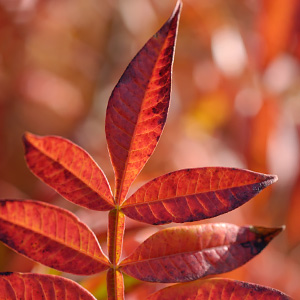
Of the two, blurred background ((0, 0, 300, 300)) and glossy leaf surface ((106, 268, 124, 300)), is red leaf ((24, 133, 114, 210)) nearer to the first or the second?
glossy leaf surface ((106, 268, 124, 300))

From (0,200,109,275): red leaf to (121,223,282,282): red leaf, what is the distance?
0.08 ft

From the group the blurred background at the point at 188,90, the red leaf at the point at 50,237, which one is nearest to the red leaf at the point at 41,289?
the red leaf at the point at 50,237

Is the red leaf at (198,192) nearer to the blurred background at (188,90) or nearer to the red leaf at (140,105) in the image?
the red leaf at (140,105)

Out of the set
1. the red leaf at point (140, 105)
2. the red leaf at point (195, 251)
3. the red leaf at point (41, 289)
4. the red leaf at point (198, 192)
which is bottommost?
the red leaf at point (41, 289)

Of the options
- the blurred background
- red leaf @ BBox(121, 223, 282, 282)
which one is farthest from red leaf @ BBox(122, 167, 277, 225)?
the blurred background

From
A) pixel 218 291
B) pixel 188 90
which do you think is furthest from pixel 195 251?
pixel 188 90

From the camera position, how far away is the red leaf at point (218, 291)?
0.28 metres

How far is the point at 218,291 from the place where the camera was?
0.93 ft

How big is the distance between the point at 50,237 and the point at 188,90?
86 cm

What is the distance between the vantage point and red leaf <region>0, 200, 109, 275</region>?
A: 28cm

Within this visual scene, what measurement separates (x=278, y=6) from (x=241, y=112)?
0.71ft

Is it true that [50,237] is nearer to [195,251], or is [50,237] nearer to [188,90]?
[195,251]

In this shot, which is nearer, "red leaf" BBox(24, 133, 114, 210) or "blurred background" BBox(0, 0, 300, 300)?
"red leaf" BBox(24, 133, 114, 210)

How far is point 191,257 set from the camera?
29cm
